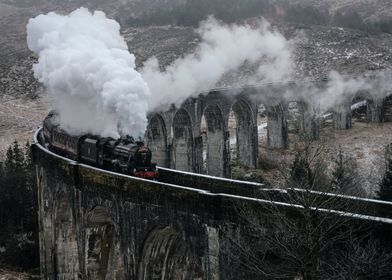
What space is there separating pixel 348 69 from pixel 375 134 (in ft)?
67.8

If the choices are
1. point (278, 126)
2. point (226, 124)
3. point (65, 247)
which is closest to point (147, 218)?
point (65, 247)

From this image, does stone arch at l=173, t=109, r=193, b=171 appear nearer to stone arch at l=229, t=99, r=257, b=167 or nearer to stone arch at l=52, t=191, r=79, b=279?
stone arch at l=229, t=99, r=257, b=167

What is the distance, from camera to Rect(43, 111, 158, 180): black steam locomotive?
18.6 metres

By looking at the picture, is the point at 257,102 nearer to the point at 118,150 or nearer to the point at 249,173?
the point at 249,173

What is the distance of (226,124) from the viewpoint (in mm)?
42625

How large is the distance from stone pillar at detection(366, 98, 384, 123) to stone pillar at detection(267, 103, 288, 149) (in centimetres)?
1229

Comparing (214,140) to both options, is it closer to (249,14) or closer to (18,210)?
(18,210)

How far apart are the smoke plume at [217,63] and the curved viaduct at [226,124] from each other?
1.28m

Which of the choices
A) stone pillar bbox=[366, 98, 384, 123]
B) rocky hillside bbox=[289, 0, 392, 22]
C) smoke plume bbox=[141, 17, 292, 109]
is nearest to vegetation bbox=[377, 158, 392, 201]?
smoke plume bbox=[141, 17, 292, 109]

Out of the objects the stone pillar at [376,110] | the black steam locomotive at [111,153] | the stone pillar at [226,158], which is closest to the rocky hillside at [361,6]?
the stone pillar at [376,110]

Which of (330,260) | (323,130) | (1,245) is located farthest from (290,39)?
(330,260)

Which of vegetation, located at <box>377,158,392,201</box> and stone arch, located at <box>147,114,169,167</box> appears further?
stone arch, located at <box>147,114,169,167</box>

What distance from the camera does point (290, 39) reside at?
83875 millimetres

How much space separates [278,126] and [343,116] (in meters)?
8.36
